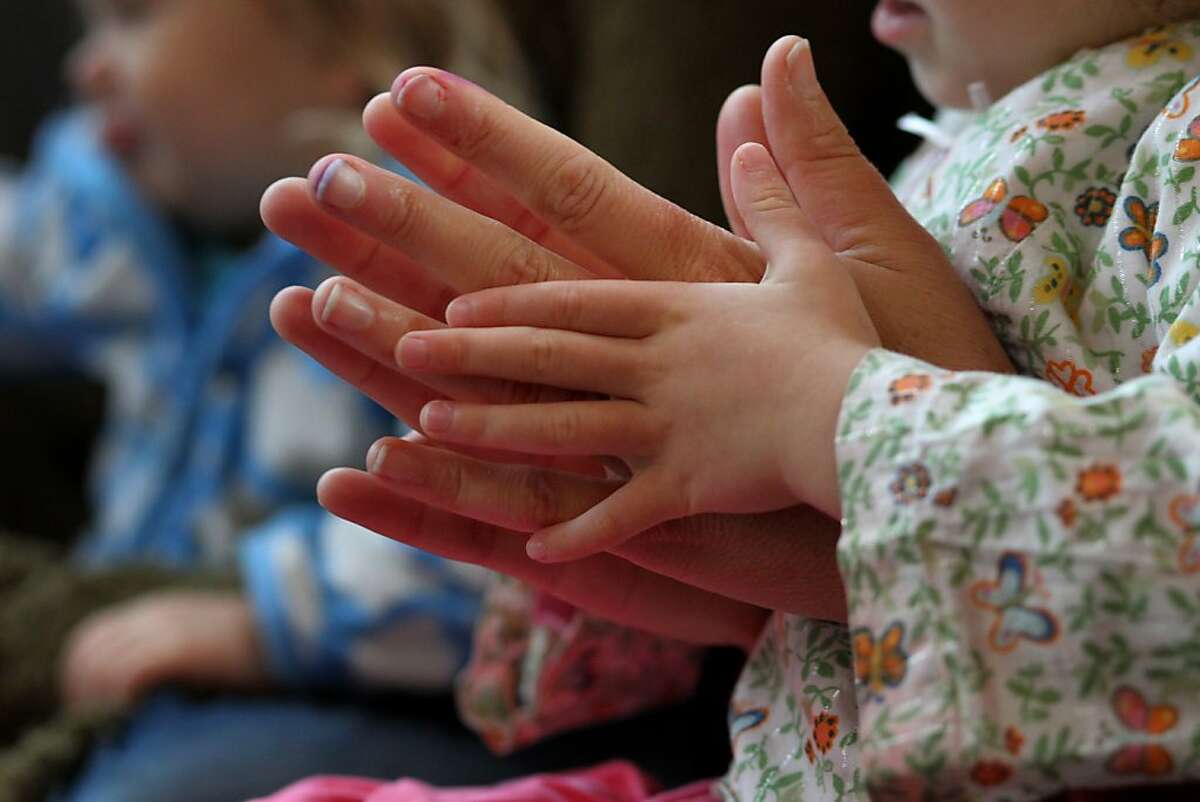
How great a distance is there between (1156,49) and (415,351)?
0.31 meters

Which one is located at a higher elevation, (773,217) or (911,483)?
(773,217)

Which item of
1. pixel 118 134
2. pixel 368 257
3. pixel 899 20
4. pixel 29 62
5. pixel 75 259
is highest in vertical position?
pixel 29 62

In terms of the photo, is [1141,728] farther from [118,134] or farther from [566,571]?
[118,134]

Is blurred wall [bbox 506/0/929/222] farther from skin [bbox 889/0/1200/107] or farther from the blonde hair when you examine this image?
the blonde hair

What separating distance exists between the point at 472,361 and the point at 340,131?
0.73m

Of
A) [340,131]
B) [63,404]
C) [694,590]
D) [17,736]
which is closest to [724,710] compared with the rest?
[694,590]

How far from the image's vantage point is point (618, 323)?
0.46 meters

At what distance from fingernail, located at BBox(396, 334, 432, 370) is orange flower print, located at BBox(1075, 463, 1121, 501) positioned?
0.69ft

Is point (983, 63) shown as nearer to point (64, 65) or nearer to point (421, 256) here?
point (421, 256)

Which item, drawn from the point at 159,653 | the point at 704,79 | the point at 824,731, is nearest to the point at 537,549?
the point at 824,731

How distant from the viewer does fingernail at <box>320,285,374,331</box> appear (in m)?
0.48

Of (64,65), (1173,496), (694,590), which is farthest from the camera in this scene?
(64,65)

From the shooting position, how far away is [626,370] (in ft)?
1.50

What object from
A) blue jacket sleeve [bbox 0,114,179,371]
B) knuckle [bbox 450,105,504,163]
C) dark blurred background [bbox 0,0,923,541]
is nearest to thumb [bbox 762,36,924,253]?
knuckle [bbox 450,105,504,163]
